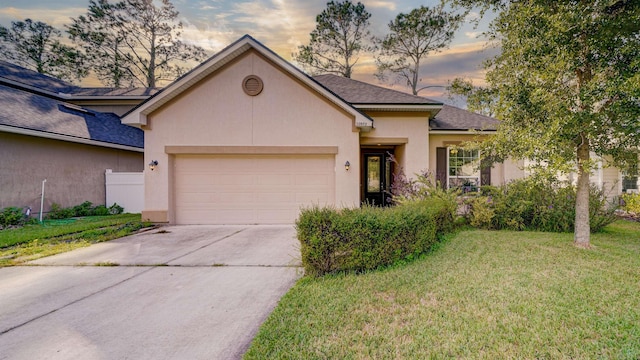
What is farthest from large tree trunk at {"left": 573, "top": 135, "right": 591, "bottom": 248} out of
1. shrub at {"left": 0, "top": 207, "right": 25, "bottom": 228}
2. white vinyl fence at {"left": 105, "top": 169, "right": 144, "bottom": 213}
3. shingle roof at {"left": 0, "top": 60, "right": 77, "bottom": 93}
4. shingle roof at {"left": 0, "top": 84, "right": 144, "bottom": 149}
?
shingle roof at {"left": 0, "top": 60, "right": 77, "bottom": 93}

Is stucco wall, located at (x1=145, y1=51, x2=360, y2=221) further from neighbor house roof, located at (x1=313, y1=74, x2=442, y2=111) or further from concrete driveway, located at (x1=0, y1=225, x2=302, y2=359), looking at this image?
concrete driveway, located at (x1=0, y1=225, x2=302, y2=359)

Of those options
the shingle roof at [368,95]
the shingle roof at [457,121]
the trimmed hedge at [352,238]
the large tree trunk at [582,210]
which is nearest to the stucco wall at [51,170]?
the shingle roof at [368,95]

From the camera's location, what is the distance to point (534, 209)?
7.86 m

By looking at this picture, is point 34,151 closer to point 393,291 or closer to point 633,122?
point 393,291

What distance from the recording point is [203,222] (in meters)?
9.87

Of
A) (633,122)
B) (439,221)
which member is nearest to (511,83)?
(633,122)

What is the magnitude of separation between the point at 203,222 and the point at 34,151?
6.63 metres

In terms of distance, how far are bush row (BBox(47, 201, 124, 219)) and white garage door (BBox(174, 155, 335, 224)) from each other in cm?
446

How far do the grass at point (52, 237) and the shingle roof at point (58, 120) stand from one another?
354 centimetres

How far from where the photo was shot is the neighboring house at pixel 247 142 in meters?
9.51

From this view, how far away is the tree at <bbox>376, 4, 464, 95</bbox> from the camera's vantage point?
2044 centimetres

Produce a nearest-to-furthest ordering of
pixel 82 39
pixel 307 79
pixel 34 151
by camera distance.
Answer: pixel 307 79 < pixel 34 151 < pixel 82 39

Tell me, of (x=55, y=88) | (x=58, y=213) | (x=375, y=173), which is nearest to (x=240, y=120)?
(x=375, y=173)

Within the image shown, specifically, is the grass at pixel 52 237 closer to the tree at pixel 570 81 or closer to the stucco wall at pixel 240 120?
the stucco wall at pixel 240 120
